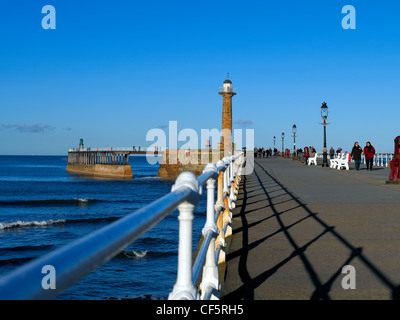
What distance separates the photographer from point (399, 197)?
1138 cm

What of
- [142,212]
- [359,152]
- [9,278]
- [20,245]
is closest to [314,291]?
[142,212]

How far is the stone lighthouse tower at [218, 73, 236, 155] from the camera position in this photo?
66125 mm

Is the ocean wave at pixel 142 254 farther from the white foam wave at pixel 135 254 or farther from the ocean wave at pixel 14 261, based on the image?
the ocean wave at pixel 14 261

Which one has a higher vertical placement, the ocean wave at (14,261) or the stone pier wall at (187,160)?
the stone pier wall at (187,160)

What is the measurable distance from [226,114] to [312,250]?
6140 centimetres

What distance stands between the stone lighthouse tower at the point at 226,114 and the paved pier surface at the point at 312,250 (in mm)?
55917

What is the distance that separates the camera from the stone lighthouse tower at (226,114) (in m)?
66.1

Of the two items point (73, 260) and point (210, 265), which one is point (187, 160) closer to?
point (210, 265)

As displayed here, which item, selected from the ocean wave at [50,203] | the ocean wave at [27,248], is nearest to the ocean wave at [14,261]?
the ocean wave at [27,248]

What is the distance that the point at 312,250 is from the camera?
18.1 feet

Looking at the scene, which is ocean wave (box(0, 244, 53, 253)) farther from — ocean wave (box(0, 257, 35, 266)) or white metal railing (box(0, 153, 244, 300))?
white metal railing (box(0, 153, 244, 300))

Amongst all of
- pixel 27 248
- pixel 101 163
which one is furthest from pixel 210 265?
pixel 101 163

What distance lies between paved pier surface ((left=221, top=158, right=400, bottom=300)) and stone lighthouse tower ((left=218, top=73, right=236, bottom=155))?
2201 inches
